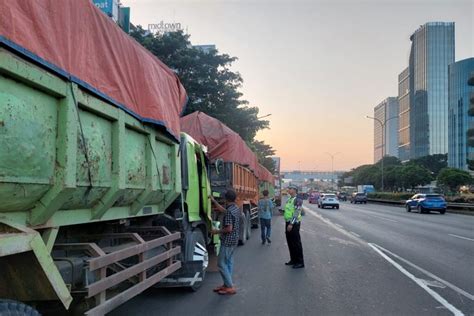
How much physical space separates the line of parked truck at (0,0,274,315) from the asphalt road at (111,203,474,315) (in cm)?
83

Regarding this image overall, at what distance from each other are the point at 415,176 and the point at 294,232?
75763 mm

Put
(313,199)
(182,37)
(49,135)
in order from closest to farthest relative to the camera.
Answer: (49,135), (182,37), (313,199)

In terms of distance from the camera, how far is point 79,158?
4.10m

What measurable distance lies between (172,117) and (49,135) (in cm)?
289

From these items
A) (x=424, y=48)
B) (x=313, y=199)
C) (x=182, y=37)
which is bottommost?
(x=313, y=199)

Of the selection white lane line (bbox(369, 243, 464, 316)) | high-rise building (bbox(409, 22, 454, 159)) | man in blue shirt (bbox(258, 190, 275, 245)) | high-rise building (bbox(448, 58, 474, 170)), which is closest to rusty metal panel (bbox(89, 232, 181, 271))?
white lane line (bbox(369, 243, 464, 316))

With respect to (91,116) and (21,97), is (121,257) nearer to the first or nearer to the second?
(91,116)

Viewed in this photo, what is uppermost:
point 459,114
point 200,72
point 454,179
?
point 459,114

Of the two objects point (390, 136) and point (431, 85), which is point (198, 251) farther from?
point (390, 136)

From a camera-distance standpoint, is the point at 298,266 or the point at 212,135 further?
the point at 212,135

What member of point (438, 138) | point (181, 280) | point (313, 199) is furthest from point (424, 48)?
point (181, 280)

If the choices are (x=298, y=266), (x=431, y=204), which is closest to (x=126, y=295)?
(x=298, y=266)

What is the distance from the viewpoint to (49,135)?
3646 millimetres

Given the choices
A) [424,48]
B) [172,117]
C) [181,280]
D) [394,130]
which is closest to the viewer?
[172,117]
